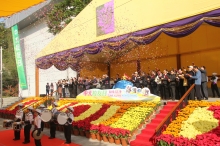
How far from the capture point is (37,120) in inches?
285

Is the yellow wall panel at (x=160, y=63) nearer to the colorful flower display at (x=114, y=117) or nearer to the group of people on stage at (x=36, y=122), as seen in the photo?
the colorful flower display at (x=114, y=117)

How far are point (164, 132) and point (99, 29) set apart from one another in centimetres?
909

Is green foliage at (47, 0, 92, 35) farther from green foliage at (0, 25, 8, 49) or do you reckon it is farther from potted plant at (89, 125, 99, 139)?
green foliage at (0, 25, 8, 49)

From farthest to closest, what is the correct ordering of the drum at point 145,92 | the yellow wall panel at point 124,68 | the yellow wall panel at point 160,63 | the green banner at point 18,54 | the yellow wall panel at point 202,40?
1. the green banner at point 18,54
2. the yellow wall panel at point 124,68
3. the yellow wall panel at point 160,63
4. the yellow wall panel at point 202,40
5. the drum at point 145,92

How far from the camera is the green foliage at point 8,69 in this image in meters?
38.4

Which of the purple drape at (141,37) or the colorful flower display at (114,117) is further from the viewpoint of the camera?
the purple drape at (141,37)

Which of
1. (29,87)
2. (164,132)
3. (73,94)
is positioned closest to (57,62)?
(73,94)

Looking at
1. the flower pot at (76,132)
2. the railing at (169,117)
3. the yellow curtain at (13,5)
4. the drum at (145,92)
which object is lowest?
the flower pot at (76,132)

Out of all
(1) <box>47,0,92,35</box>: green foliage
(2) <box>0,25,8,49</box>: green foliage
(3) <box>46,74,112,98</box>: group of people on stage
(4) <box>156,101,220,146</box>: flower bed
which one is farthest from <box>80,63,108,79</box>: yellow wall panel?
(2) <box>0,25,8,49</box>: green foliage

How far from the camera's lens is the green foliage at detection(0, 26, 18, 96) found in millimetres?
38375

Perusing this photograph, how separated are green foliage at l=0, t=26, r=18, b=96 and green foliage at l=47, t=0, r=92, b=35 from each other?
18578 mm

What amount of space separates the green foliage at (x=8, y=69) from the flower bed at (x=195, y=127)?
35.7 meters

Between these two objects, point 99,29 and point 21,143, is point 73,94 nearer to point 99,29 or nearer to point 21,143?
point 99,29

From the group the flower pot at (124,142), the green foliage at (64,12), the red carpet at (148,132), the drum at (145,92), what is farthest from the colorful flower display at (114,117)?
the green foliage at (64,12)
